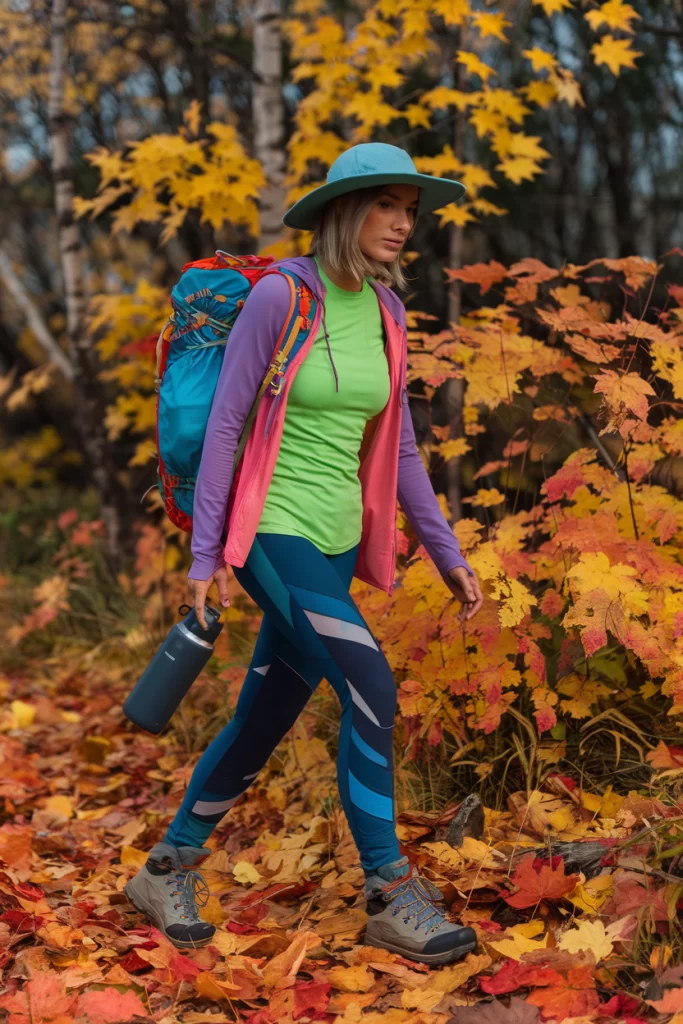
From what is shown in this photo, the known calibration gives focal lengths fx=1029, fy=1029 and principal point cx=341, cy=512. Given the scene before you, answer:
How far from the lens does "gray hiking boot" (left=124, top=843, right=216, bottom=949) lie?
9.18ft

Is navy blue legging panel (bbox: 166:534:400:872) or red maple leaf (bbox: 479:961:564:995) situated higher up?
navy blue legging panel (bbox: 166:534:400:872)

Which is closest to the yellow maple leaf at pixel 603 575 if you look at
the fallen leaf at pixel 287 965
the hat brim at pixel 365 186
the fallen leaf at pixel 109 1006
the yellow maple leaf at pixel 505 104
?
the hat brim at pixel 365 186

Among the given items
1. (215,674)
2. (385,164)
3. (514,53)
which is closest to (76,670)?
(215,674)

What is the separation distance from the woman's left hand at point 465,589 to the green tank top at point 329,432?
1.05ft

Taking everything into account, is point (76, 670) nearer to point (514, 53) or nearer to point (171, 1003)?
point (171, 1003)

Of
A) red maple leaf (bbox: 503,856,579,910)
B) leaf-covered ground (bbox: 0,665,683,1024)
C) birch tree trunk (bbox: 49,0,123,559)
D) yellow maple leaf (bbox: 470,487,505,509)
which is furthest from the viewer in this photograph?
birch tree trunk (bbox: 49,0,123,559)

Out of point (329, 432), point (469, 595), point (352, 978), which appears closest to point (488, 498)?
point (469, 595)

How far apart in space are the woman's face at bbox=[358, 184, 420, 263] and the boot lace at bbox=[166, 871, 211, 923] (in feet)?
5.93

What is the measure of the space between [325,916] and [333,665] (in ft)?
2.87

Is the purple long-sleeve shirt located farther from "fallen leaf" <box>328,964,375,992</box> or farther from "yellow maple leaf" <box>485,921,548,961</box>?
"yellow maple leaf" <box>485,921,548,961</box>

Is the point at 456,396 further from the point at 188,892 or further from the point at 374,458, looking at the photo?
the point at 188,892

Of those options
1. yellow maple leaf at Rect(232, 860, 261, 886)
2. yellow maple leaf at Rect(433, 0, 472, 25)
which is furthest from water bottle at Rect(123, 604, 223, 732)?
yellow maple leaf at Rect(433, 0, 472, 25)

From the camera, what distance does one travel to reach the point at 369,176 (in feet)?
8.39

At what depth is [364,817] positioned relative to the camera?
2.66 metres
